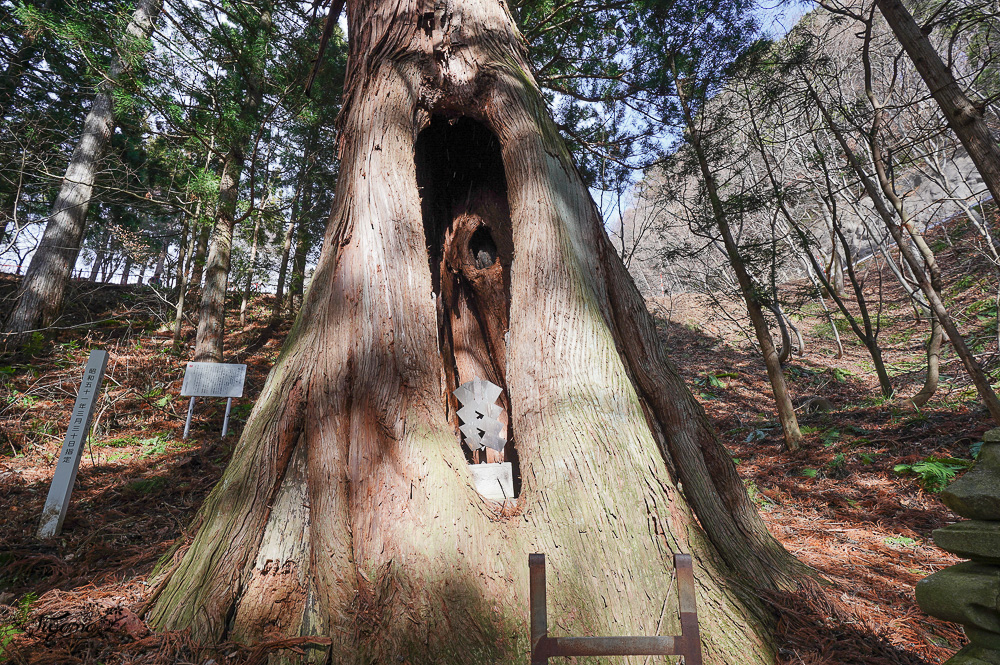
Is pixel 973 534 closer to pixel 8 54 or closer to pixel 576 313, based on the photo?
pixel 576 313

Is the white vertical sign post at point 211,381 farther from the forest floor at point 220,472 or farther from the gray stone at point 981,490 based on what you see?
the gray stone at point 981,490

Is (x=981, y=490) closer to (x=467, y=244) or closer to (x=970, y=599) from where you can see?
(x=970, y=599)

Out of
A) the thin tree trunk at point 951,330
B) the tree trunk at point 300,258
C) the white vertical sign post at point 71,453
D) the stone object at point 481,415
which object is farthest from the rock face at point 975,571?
the tree trunk at point 300,258

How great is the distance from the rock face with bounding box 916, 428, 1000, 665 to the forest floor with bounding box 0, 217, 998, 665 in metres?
0.33

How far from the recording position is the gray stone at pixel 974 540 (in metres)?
1.68

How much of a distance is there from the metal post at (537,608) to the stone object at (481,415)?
5.03 feet

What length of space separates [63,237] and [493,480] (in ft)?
35.9

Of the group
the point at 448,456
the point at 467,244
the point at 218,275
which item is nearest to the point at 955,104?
the point at 467,244

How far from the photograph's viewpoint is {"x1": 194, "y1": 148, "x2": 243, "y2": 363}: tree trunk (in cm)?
758

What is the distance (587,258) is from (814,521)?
3200 mm

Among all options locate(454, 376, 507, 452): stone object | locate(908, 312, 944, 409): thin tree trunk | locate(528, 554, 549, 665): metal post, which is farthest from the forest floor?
locate(454, 376, 507, 452): stone object

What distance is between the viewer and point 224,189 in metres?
7.61

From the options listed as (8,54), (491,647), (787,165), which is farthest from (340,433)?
(787,165)

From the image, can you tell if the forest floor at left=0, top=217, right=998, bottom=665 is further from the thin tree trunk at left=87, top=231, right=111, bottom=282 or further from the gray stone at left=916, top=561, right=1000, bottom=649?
the thin tree trunk at left=87, top=231, right=111, bottom=282
